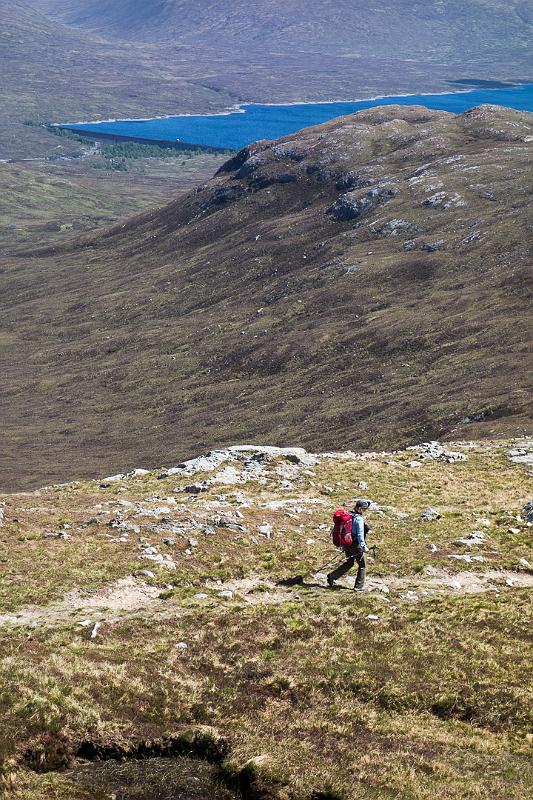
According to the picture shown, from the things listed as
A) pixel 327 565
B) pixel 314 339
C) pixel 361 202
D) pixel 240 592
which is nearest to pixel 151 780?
pixel 240 592

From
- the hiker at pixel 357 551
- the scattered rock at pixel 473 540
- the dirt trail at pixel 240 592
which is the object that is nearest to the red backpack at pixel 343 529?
the hiker at pixel 357 551

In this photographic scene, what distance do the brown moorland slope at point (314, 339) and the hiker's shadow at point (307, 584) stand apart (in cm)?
4367

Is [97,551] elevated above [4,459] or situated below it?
above

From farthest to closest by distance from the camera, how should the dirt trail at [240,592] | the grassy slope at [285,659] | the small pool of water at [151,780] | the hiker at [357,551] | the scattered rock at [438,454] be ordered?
the scattered rock at [438,454], the hiker at [357,551], the dirt trail at [240,592], the grassy slope at [285,659], the small pool of water at [151,780]

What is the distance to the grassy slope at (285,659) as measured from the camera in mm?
20172

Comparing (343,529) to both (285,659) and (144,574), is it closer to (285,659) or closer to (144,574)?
(285,659)

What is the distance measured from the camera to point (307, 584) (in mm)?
31281

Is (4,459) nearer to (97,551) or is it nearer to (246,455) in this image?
(246,455)

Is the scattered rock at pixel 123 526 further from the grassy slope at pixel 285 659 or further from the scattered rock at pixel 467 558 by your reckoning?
the scattered rock at pixel 467 558

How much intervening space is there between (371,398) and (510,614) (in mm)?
74859

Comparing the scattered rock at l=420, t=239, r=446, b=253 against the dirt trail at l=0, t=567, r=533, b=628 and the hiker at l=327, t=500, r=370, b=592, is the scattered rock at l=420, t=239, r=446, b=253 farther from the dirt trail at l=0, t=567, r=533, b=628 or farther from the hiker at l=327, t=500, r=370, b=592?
the hiker at l=327, t=500, r=370, b=592

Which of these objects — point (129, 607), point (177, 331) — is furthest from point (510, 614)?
point (177, 331)

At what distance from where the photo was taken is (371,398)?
10256cm

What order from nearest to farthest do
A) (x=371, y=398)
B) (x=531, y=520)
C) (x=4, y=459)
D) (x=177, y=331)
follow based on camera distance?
(x=531, y=520)
(x=371, y=398)
(x=4, y=459)
(x=177, y=331)
